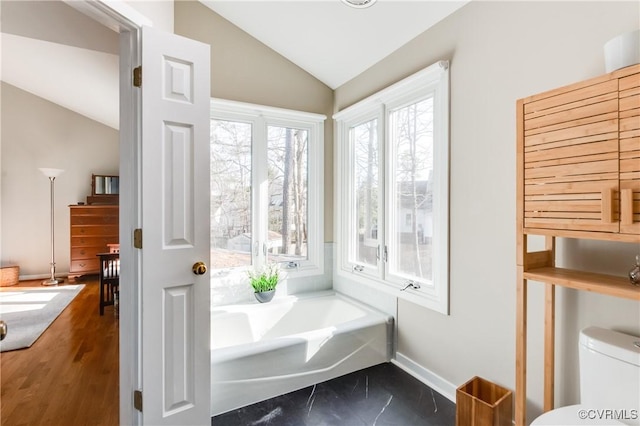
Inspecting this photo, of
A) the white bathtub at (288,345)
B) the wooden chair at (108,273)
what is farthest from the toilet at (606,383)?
the wooden chair at (108,273)

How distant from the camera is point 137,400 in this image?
1600 millimetres

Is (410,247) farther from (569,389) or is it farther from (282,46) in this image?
(282,46)

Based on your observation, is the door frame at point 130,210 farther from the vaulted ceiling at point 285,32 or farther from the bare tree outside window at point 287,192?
the bare tree outside window at point 287,192

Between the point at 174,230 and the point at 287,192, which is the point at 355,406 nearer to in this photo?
the point at 174,230

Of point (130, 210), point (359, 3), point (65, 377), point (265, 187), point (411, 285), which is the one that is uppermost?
point (359, 3)

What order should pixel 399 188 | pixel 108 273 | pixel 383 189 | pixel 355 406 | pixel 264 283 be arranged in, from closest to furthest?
pixel 355 406 < pixel 399 188 < pixel 383 189 < pixel 264 283 < pixel 108 273

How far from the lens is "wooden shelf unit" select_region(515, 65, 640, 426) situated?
1.12 meters

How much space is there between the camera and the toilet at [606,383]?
117 centimetres

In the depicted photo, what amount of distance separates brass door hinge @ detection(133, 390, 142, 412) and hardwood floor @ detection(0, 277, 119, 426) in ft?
1.70

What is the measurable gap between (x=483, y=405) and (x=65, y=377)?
2.80m

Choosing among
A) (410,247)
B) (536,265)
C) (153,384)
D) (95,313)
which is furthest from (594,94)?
(95,313)

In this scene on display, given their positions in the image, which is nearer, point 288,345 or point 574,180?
point 574,180

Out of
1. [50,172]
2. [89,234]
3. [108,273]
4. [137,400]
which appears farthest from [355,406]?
[50,172]

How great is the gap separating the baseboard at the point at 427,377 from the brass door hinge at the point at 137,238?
198 cm
